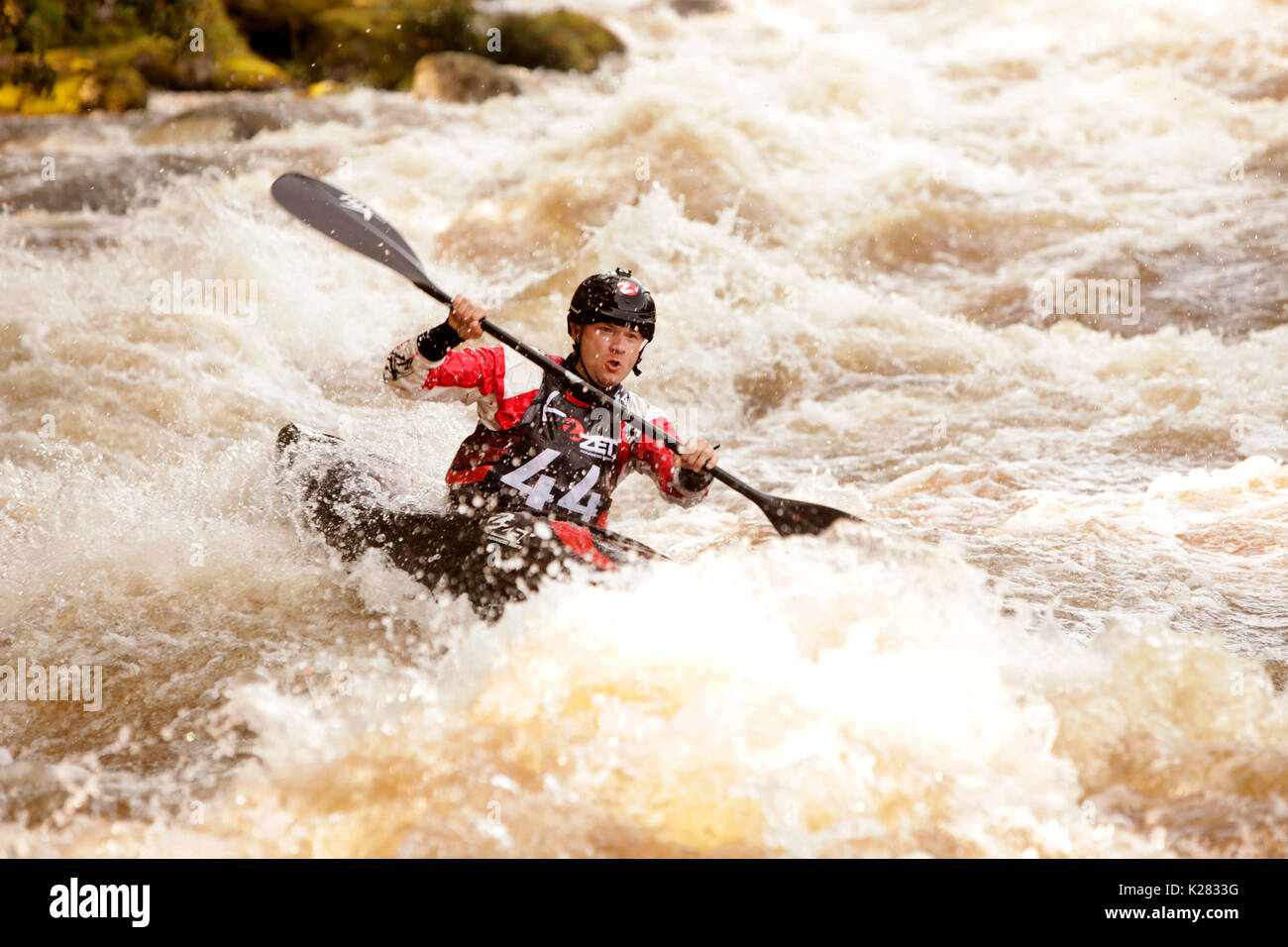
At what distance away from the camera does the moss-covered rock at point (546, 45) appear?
672 inches

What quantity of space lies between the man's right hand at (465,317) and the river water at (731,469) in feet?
2.53

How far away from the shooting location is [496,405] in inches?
149

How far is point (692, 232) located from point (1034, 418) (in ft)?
10.8

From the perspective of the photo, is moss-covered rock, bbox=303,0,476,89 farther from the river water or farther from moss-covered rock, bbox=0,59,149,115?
the river water

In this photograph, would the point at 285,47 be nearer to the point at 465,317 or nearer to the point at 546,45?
the point at 546,45

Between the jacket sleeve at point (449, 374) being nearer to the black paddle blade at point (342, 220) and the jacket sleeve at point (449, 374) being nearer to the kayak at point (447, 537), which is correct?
the kayak at point (447, 537)

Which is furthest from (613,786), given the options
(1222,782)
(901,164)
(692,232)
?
(901,164)

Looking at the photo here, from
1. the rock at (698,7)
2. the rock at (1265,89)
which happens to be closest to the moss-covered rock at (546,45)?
the rock at (698,7)

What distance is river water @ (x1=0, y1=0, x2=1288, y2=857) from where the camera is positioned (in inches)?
111

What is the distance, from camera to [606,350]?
12.5 feet

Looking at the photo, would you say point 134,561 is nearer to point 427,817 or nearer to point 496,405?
point 496,405
